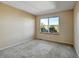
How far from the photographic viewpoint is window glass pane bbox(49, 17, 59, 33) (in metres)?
5.41

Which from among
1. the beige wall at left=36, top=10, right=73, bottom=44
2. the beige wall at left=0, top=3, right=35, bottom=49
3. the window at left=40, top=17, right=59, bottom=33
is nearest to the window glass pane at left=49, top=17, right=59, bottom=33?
the window at left=40, top=17, right=59, bottom=33

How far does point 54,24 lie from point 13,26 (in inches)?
124

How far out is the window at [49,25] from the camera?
546 centimetres

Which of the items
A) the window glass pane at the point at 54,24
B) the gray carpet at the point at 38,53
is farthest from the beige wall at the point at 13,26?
the window glass pane at the point at 54,24

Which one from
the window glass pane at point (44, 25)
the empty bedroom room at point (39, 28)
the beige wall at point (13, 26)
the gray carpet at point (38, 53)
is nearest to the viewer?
the gray carpet at point (38, 53)

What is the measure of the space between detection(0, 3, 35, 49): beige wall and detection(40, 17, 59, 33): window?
1.25m

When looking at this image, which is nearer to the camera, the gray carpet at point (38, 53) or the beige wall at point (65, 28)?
the gray carpet at point (38, 53)

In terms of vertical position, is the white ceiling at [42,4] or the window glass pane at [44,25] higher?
the white ceiling at [42,4]

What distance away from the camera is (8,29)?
3873 mm

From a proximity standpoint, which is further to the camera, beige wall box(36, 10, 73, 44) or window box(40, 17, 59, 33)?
window box(40, 17, 59, 33)

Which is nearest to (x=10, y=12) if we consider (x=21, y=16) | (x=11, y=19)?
(x=11, y=19)

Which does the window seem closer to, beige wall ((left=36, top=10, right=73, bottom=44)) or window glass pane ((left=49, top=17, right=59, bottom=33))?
window glass pane ((left=49, top=17, right=59, bottom=33))

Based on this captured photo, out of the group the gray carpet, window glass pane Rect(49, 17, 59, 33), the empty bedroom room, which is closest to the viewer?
the gray carpet

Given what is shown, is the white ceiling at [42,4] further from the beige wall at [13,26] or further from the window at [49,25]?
the window at [49,25]
